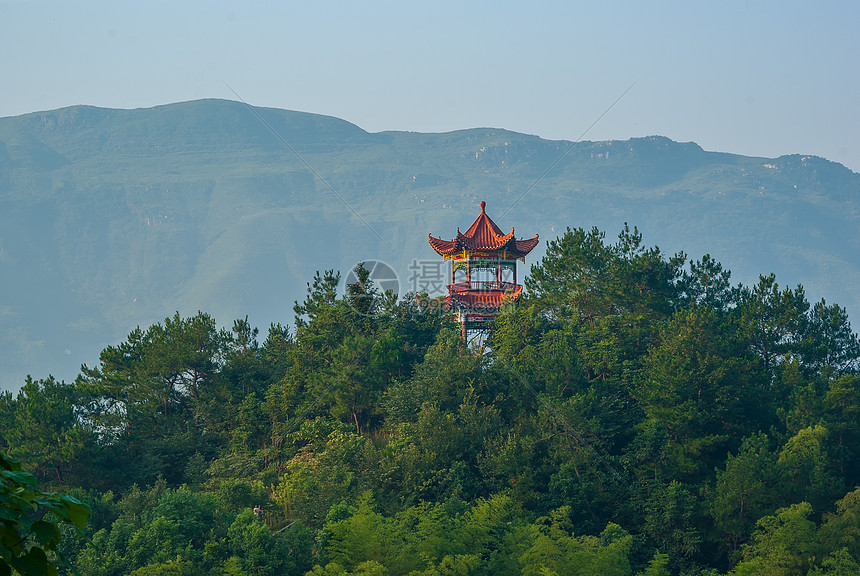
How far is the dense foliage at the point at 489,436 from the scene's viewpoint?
813 inches

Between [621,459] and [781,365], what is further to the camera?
[781,365]

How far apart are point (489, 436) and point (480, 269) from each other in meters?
10.0

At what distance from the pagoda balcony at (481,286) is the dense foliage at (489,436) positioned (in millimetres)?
702

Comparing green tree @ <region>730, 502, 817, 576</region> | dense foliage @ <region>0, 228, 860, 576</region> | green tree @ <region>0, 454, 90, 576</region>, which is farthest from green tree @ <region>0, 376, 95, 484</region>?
green tree @ <region>0, 454, 90, 576</region>

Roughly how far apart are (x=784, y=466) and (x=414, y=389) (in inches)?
377

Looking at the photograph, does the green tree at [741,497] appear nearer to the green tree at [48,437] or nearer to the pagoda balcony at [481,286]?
the pagoda balcony at [481,286]

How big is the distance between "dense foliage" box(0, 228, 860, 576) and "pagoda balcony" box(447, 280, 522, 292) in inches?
27.6

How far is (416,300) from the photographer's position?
3272cm

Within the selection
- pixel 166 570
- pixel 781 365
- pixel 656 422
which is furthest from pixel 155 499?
pixel 781 365

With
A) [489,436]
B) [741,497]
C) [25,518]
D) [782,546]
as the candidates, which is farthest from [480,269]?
[25,518]

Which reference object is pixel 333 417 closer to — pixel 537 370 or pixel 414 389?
pixel 414 389

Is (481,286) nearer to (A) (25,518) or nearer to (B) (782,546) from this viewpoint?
(B) (782,546)

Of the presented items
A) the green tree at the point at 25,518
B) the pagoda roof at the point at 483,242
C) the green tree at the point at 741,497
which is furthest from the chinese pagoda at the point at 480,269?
the green tree at the point at 25,518

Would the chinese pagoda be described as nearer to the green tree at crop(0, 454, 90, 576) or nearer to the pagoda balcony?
the pagoda balcony
